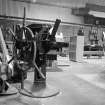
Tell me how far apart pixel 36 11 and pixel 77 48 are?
15.8ft

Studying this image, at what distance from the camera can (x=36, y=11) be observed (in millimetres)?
9656

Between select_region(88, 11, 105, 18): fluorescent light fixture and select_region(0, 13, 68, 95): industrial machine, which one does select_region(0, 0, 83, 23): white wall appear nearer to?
select_region(88, 11, 105, 18): fluorescent light fixture

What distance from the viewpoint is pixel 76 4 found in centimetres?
Answer: 985

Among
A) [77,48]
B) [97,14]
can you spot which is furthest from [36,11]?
[77,48]

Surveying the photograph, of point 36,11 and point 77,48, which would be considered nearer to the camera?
point 77,48

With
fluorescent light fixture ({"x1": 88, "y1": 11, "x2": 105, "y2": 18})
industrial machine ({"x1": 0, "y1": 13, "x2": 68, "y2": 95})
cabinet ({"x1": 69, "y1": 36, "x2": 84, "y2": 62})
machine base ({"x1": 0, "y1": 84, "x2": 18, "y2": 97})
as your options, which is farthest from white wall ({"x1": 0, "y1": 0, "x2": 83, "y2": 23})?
machine base ({"x1": 0, "y1": 84, "x2": 18, "y2": 97})

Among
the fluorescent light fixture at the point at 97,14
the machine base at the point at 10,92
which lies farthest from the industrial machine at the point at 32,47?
the fluorescent light fixture at the point at 97,14

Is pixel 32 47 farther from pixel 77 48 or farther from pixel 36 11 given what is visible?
pixel 36 11

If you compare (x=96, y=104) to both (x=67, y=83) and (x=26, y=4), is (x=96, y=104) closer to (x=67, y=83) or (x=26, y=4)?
(x=67, y=83)

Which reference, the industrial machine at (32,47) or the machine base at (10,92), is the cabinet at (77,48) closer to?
the industrial machine at (32,47)

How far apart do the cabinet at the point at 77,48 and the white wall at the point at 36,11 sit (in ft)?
14.0

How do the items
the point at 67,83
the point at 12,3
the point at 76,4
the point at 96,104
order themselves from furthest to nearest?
the point at 76,4 < the point at 12,3 < the point at 67,83 < the point at 96,104

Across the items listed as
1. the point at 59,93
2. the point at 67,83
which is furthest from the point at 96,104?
the point at 67,83

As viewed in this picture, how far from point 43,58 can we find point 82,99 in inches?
34.8
